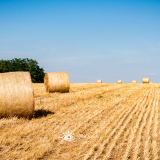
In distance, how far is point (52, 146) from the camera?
446cm

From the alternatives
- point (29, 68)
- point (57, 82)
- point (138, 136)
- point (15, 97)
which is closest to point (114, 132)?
point (138, 136)

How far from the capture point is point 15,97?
664 cm

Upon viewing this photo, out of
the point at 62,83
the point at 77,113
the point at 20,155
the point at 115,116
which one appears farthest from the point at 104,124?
the point at 62,83

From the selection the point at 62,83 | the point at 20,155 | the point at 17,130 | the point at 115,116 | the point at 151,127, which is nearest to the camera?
the point at 20,155

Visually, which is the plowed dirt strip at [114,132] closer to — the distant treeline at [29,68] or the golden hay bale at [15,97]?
the golden hay bale at [15,97]

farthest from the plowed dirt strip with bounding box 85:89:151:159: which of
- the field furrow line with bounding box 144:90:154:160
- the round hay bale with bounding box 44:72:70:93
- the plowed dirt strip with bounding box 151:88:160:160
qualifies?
the round hay bale with bounding box 44:72:70:93

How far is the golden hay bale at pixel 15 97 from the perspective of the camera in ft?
21.5

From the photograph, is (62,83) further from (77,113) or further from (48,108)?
(77,113)

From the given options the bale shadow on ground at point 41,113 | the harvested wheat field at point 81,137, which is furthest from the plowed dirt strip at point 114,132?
the bale shadow on ground at point 41,113

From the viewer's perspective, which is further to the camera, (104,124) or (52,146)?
(104,124)

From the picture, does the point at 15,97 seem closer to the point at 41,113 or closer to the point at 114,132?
the point at 41,113

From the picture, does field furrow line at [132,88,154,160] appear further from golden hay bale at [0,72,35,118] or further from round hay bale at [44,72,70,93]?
round hay bale at [44,72,70,93]

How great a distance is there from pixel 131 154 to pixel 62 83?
35.5ft

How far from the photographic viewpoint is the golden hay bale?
6551 millimetres
